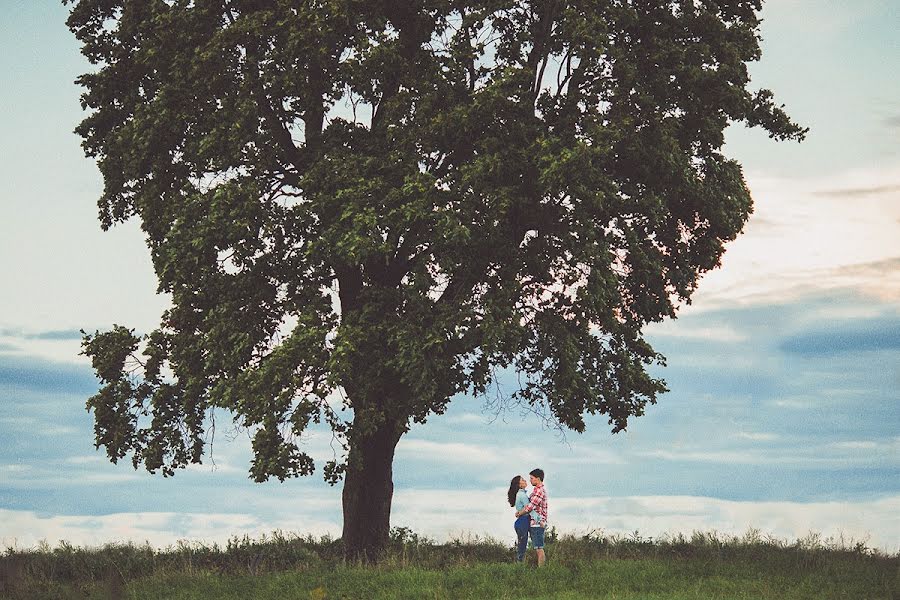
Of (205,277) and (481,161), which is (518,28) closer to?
(481,161)

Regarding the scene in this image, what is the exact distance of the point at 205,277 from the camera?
2361cm

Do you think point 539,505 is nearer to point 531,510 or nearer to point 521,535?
point 531,510

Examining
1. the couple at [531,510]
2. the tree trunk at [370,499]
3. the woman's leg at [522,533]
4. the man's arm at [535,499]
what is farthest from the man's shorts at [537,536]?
the tree trunk at [370,499]

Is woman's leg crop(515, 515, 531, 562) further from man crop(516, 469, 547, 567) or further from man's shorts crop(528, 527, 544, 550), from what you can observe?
man's shorts crop(528, 527, 544, 550)

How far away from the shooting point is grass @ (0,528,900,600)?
2023cm

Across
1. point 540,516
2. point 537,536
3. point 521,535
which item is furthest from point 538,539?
point 521,535

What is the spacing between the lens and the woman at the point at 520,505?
22922mm

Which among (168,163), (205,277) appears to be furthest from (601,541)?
(168,163)

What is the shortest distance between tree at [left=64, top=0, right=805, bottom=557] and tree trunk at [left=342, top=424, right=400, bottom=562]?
6cm

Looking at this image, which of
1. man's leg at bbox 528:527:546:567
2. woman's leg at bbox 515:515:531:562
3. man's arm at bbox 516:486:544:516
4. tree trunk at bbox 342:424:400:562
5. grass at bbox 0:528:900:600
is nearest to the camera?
grass at bbox 0:528:900:600

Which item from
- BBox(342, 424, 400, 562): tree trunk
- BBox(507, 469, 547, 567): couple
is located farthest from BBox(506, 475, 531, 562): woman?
BBox(342, 424, 400, 562): tree trunk

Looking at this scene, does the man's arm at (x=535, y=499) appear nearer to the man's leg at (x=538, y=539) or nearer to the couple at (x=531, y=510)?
the couple at (x=531, y=510)

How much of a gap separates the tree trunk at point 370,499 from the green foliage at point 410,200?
23.1 inches

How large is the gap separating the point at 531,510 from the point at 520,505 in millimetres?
476
